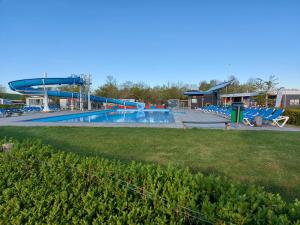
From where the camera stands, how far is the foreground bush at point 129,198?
1.35 m

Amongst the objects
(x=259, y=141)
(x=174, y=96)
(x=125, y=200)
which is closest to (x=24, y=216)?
(x=125, y=200)

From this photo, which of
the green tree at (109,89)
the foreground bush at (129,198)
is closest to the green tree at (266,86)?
the foreground bush at (129,198)

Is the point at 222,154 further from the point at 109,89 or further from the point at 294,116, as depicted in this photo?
the point at 109,89

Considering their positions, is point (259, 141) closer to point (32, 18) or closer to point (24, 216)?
point (24, 216)

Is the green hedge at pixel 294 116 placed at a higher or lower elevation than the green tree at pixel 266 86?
lower

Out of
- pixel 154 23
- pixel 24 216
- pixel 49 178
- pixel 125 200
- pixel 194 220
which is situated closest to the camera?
pixel 194 220

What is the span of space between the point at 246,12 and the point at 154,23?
26.8ft

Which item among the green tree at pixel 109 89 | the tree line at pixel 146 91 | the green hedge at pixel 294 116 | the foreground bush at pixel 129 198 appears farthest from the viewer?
the green tree at pixel 109 89

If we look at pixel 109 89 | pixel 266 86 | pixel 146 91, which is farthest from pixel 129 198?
pixel 146 91

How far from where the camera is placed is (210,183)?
1.72 m

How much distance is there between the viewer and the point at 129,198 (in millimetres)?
1617

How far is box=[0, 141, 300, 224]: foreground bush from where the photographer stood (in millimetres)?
1354

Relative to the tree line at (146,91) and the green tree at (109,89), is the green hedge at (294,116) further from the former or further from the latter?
the green tree at (109,89)

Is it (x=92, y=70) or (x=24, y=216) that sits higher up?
(x=92, y=70)
